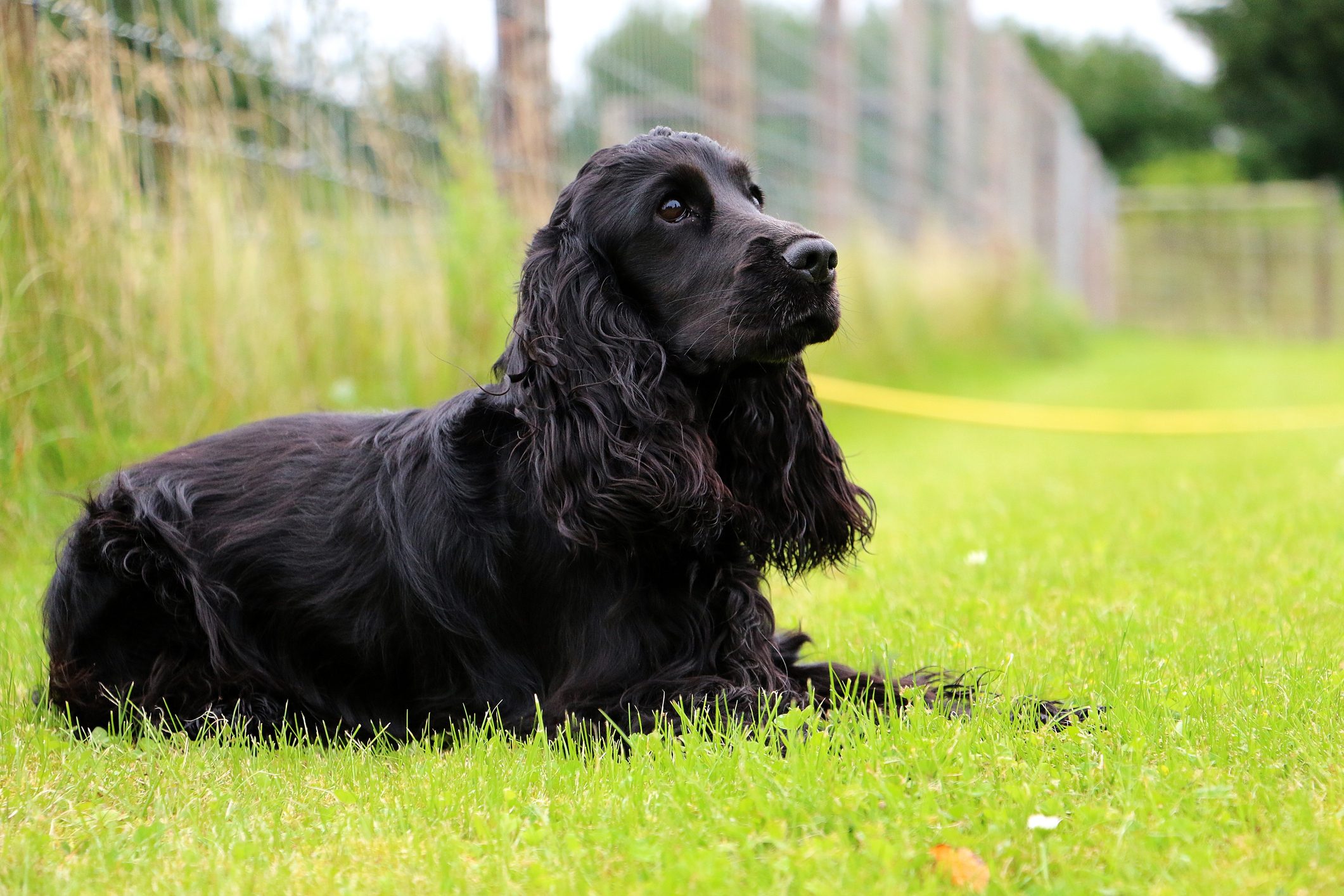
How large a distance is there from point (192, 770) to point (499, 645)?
0.69 metres

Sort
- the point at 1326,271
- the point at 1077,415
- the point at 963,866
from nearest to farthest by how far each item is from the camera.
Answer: the point at 963,866, the point at 1077,415, the point at 1326,271

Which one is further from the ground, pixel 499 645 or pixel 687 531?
pixel 687 531

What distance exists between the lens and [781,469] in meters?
2.93

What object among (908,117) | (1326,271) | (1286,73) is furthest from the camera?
(1286,73)

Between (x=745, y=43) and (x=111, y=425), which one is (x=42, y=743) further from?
(x=745, y=43)

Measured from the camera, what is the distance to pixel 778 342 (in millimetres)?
2701

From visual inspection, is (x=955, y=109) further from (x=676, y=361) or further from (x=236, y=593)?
(x=236, y=593)

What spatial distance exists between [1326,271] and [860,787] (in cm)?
3122

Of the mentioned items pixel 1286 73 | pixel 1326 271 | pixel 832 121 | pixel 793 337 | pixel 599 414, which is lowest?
pixel 599 414

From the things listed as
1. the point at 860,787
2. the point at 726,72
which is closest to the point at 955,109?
the point at 726,72

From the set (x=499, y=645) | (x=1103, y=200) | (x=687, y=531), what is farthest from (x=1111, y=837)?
(x=1103, y=200)

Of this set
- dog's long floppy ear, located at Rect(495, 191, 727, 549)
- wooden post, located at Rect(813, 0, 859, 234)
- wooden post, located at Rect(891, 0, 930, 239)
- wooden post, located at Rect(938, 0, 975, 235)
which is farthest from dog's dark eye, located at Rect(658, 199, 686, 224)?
wooden post, located at Rect(938, 0, 975, 235)

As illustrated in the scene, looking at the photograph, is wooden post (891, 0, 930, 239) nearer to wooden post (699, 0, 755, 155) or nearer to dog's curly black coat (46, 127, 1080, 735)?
wooden post (699, 0, 755, 155)

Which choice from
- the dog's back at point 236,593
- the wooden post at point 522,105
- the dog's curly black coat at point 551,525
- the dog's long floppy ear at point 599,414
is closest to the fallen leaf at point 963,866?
the dog's curly black coat at point 551,525
